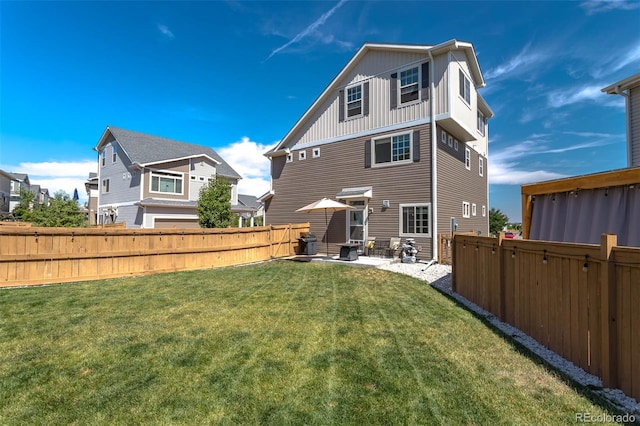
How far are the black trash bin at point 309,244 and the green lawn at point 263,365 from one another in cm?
777

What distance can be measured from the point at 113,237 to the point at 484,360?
30.0 feet

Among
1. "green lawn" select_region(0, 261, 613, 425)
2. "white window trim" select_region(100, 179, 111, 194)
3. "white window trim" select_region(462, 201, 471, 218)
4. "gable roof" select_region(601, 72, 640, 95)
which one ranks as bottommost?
"green lawn" select_region(0, 261, 613, 425)

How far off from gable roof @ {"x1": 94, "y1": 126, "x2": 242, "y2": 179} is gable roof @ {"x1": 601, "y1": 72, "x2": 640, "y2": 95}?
2434 cm

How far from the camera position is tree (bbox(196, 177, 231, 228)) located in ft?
61.2

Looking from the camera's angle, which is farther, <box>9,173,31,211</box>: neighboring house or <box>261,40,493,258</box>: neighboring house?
<box>9,173,31,211</box>: neighboring house

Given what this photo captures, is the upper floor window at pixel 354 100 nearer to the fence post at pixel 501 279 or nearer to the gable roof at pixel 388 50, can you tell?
the gable roof at pixel 388 50

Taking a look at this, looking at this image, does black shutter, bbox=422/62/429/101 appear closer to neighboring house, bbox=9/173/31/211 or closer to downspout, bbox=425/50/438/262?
downspout, bbox=425/50/438/262

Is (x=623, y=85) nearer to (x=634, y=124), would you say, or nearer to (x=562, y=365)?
(x=634, y=124)

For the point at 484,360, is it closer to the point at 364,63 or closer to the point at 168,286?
the point at 168,286

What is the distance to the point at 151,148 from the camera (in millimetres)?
23859

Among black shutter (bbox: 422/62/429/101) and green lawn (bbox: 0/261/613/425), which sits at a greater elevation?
black shutter (bbox: 422/62/429/101)

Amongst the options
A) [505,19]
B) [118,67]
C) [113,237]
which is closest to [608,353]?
[113,237]

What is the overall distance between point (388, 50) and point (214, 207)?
1316 centimetres

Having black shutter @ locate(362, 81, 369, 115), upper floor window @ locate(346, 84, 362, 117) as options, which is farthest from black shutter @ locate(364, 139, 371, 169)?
upper floor window @ locate(346, 84, 362, 117)
